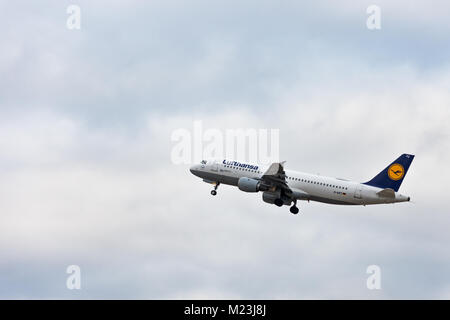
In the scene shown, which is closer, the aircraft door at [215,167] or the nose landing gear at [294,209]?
the nose landing gear at [294,209]

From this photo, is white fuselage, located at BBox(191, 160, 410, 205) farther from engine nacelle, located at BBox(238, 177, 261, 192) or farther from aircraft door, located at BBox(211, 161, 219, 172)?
engine nacelle, located at BBox(238, 177, 261, 192)

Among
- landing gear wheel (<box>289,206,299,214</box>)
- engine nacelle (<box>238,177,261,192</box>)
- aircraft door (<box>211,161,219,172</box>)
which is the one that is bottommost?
landing gear wheel (<box>289,206,299,214</box>)

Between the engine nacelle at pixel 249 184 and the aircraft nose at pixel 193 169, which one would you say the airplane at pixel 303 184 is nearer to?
the engine nacelle at pixel 249 184

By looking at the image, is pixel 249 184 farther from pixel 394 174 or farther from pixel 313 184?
pixel 394 174

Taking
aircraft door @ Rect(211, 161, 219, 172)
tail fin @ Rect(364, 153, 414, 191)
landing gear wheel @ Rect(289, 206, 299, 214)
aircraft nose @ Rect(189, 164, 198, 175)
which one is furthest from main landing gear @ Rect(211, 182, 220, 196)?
tail fin @ Rect(364, 153, 414, 191)

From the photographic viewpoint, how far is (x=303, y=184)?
427 ft

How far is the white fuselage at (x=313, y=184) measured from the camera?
4970 inches

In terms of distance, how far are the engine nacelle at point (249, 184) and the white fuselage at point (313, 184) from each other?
2989 mm

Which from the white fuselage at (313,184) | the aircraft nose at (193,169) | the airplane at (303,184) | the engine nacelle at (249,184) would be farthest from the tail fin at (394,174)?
the aircraft nose at (193,169)

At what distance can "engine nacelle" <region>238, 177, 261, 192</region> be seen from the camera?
12845cm

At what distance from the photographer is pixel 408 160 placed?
420 feet

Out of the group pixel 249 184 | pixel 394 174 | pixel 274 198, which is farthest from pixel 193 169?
pixel 394 174
